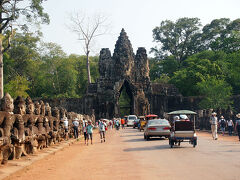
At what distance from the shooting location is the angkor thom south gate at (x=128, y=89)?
58375 millimetres

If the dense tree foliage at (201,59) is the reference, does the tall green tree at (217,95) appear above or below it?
below

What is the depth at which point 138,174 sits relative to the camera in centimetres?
914

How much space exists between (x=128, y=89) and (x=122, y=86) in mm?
1618

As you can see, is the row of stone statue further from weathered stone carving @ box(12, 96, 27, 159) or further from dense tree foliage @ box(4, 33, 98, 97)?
dense tree foliage @ box(4, 33, 98, 97)

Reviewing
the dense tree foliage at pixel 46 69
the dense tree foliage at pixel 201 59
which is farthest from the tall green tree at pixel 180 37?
the dense tree foliage at pixel 46 69

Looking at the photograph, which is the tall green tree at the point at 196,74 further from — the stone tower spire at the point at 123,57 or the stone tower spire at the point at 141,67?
the stone tower spire at the point at 123,57

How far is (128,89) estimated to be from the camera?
6194 cm

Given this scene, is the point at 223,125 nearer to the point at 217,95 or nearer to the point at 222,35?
the point at 217,95

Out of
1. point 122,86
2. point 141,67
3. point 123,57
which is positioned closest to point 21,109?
point 123,57

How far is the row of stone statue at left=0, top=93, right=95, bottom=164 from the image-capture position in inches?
424

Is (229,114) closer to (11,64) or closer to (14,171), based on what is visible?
(14,171)

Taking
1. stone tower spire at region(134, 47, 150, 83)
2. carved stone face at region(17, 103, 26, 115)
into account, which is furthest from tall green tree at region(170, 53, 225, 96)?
carved stone face at region(17, 103, 26, 115)

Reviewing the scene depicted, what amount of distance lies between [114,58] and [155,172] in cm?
5236

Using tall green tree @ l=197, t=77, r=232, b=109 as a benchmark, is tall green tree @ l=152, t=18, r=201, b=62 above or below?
above
